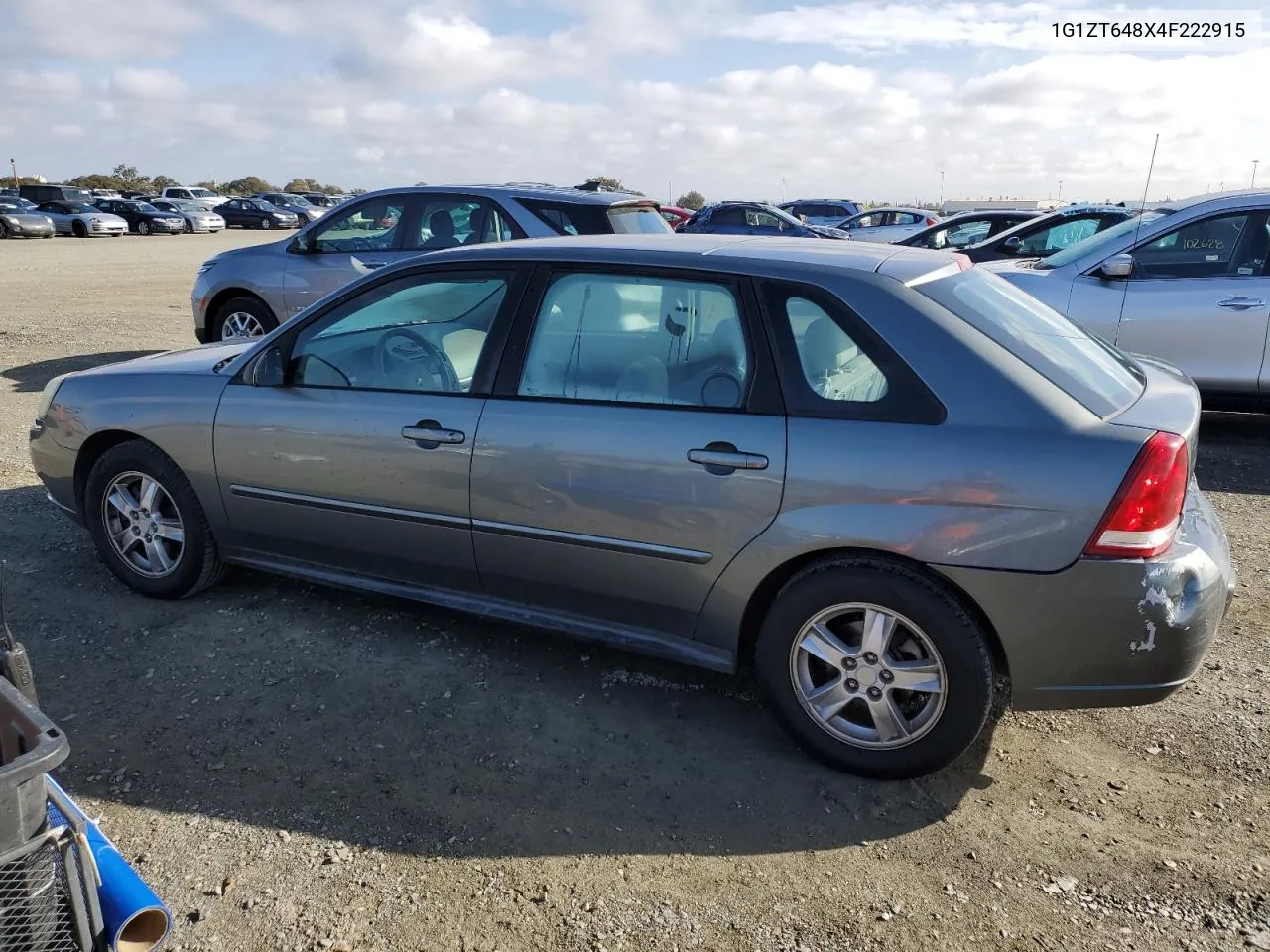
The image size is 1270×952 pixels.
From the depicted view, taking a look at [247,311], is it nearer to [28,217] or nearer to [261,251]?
[261,251]

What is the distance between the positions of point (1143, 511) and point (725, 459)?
120 centimetres

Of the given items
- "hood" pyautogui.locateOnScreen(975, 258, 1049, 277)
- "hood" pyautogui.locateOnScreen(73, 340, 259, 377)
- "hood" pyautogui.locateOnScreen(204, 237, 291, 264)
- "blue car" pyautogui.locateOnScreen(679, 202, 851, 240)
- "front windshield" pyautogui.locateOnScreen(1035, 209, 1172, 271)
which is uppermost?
"front windshield" pyautogui.locateOnScreen(1035, 209, 1172, 271)

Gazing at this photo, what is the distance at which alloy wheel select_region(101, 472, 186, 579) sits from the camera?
171 inches

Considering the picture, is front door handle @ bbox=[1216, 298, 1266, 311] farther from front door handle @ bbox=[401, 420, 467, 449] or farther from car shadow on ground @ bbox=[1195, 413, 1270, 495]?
front door handle @ bbox=[401, 420, 467, 449]

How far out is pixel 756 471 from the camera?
10.3ft

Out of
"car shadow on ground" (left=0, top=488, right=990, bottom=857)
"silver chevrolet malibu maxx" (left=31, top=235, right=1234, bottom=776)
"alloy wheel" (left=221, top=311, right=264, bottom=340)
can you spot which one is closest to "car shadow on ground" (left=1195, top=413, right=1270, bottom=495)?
"silver chevrolet malibu maxx" (left=31, top=235, right=1234, bottom=776)

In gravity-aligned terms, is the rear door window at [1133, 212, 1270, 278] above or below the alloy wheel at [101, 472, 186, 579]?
above

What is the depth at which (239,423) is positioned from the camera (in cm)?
407

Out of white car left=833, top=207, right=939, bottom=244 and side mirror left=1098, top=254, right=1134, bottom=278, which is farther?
white car left=833, top=207, right=939, bottom=244

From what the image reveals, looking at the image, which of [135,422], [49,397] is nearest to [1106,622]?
[135,422]

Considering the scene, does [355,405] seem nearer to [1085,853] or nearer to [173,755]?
[173,755]

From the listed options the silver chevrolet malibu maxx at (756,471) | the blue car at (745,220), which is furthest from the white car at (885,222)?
the silver chevrolet malibu maxx at (756,471)

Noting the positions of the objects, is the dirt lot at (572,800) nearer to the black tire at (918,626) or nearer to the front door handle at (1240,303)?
the black tire at (918,626)

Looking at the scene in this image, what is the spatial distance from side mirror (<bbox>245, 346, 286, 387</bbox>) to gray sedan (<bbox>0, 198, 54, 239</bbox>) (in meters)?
36.6
